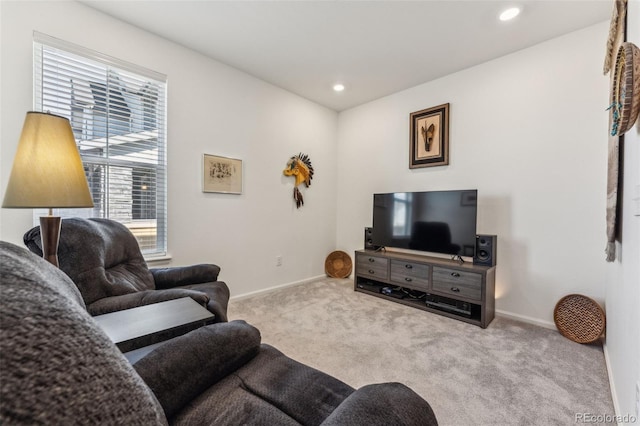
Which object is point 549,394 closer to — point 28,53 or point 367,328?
point 367,328

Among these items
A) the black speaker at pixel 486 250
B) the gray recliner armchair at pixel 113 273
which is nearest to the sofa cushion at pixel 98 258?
the gray recliner armchair at pixel 113 273

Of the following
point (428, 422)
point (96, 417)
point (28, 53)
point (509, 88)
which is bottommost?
point (428, 422)

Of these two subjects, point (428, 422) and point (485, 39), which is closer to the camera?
point (428, 422)

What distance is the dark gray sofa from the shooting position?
0.27m

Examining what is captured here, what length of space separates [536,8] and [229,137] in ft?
9.73

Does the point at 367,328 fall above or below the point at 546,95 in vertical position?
below

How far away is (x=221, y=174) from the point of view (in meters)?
2.95

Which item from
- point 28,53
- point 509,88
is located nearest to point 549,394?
point 509,88

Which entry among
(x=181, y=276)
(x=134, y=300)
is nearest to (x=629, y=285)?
(x=134, y=300)

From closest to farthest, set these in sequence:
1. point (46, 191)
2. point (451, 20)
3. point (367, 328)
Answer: point (46, 191)
point (451, 20)
point (367, 328)

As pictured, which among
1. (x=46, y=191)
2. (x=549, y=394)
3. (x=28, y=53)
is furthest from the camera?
(x=28, y=53)

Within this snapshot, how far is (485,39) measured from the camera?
250 cm

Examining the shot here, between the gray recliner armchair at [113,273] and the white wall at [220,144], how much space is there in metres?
0.65

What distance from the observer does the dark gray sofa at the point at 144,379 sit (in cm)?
27
